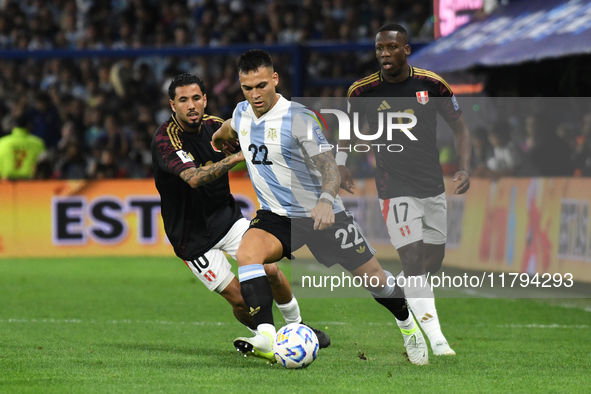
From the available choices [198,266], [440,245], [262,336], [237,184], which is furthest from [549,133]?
[262,336]

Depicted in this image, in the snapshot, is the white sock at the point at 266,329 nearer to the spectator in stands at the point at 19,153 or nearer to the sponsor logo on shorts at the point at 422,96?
the sponsor logo on shorts at the point at 422,96

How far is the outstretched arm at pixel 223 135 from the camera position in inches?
253

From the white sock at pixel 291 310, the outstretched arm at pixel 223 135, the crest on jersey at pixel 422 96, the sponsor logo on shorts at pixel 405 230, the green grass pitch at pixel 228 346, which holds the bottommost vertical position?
the green grass pitch at pixel 228 346

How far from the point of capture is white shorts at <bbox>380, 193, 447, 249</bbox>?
6.76 metres

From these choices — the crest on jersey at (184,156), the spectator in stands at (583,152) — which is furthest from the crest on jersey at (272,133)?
the spectator in stands at (583,152)

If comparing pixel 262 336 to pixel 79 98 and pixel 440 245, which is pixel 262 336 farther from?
pixel 79 98

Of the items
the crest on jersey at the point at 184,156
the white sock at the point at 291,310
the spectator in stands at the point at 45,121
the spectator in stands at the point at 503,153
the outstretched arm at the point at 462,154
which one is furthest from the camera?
the spectator in stands at the point at 45,121

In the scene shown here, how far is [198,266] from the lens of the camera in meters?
6.93

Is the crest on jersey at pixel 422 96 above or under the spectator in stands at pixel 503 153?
above


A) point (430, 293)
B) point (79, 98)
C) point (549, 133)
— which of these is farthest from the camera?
point (79, 98)

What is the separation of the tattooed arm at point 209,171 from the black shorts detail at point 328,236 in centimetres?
42

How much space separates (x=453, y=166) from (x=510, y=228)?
274 centimetres

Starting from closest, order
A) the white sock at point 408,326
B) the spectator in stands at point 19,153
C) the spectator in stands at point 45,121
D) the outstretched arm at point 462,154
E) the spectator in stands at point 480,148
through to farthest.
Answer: the white sock at point 408,326, the outstretched arm at point 462,154, the spectator in stands at point 480,148, the spectator in stands at point 19,153, the spectator in stands at point 45,121

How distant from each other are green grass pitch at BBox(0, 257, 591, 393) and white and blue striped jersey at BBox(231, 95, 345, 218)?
1.08 metres
